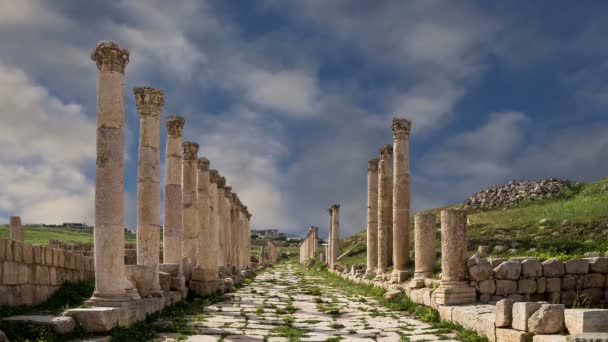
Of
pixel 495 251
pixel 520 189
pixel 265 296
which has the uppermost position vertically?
pixel 520 189

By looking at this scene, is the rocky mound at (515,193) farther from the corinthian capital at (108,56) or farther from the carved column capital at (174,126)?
the corinthian capital at (108,56)

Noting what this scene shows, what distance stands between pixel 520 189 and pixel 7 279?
1683 inches

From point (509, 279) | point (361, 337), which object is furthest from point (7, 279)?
point (509, 279)

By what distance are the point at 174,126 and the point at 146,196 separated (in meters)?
4.38

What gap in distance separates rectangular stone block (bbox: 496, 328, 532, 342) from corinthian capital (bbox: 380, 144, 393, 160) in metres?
15.8

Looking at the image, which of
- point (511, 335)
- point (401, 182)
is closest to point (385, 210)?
point (401, 182)

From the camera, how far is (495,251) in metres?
23.1

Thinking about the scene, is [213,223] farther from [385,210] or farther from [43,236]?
[43,236]

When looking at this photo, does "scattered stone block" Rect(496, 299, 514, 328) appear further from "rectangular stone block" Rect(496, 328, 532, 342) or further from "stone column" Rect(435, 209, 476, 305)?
"stone column" Rect(435, 209, 476, 305)

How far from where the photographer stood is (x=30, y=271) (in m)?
12.7

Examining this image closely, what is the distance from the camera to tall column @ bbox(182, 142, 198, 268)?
2344cm

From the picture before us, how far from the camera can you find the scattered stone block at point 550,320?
30.9 ft

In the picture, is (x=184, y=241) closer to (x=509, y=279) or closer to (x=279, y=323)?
(x=279, y=323)

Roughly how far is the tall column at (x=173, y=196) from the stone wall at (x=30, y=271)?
490cm
